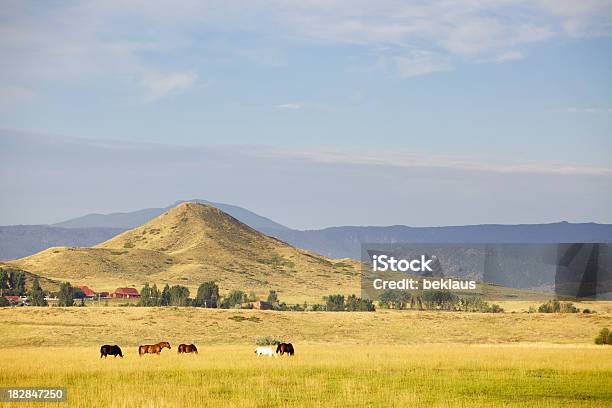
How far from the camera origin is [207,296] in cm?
14400

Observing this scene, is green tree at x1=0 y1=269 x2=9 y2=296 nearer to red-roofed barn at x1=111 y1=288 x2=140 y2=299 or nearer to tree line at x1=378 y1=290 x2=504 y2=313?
red-roofed barn at x1=111 y1=288 x2=140 y2=299

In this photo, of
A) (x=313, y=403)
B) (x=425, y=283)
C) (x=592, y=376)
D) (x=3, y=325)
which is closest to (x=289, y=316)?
(x=3, y=325)

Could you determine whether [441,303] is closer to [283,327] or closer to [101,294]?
[283,327]

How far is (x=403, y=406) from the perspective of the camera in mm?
28750

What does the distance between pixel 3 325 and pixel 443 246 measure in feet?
184

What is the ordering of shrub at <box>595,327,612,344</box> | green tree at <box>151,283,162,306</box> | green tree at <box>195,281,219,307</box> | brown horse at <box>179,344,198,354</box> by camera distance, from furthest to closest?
1. green tree at <box>195,281,219,307</box>
2. green tree at <box>151,283,162,306</box>
3. shrub at <box>595,327,612,344</box>
4. brown horse at <box>179,344,198,354</box>

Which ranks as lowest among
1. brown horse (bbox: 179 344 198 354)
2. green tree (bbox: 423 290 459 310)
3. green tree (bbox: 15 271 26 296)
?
brown horse (bbox: 179 344 198 354)

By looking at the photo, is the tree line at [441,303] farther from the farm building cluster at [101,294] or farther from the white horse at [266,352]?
the white horse at [266,352]

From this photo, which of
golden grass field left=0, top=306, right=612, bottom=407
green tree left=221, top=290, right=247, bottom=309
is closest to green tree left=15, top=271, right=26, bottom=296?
green tree left=221, top=290, right=247, bottom=309

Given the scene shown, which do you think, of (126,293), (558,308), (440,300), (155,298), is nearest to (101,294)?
(126,293)

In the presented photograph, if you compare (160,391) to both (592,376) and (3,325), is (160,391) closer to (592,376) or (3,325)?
(592,376)

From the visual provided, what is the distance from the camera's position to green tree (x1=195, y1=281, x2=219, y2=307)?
137 meters

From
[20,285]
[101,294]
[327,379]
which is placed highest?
[20,285]

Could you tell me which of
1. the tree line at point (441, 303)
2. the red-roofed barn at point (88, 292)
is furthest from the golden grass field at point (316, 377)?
the red-roofed barn at point (88, 292)
